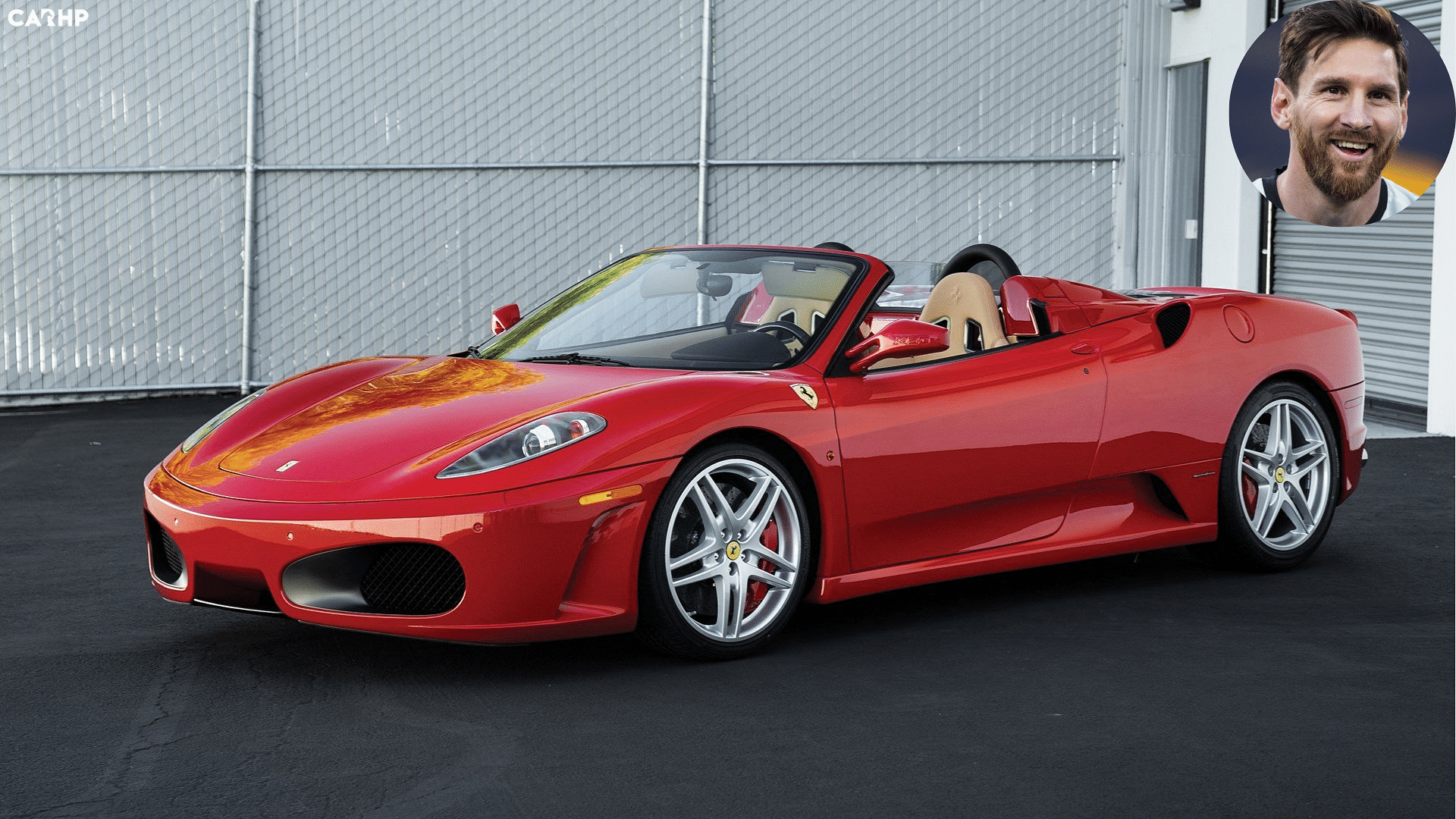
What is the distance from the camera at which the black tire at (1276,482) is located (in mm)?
5941

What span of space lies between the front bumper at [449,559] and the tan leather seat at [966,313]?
66.3 inches

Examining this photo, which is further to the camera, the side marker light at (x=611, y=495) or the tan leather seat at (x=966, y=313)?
the tan leather seat at (x=966, y=313)

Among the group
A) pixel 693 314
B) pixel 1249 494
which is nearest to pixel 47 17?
pixel 693 314

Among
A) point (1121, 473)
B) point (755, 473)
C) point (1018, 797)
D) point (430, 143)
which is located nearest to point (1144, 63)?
point (430, 143)

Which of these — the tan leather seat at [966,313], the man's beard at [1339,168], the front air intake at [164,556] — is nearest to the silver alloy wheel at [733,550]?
the tan leather seat at [966,313]

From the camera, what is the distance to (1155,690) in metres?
4.43

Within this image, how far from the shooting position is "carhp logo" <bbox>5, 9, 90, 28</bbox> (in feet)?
39.4

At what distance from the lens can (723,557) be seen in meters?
4.64

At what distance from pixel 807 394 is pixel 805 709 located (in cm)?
103

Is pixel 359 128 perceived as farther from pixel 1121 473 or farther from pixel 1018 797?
pixel 1018 797

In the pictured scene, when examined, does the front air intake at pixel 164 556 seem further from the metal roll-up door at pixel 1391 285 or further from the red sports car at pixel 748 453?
the metal roll-up door at pixel 1391 285

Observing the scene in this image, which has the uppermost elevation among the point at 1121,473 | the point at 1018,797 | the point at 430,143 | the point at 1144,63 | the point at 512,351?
the point at 1144,63

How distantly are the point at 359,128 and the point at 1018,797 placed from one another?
33.5ft

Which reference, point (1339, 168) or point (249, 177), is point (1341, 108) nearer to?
point (1339, 168)
